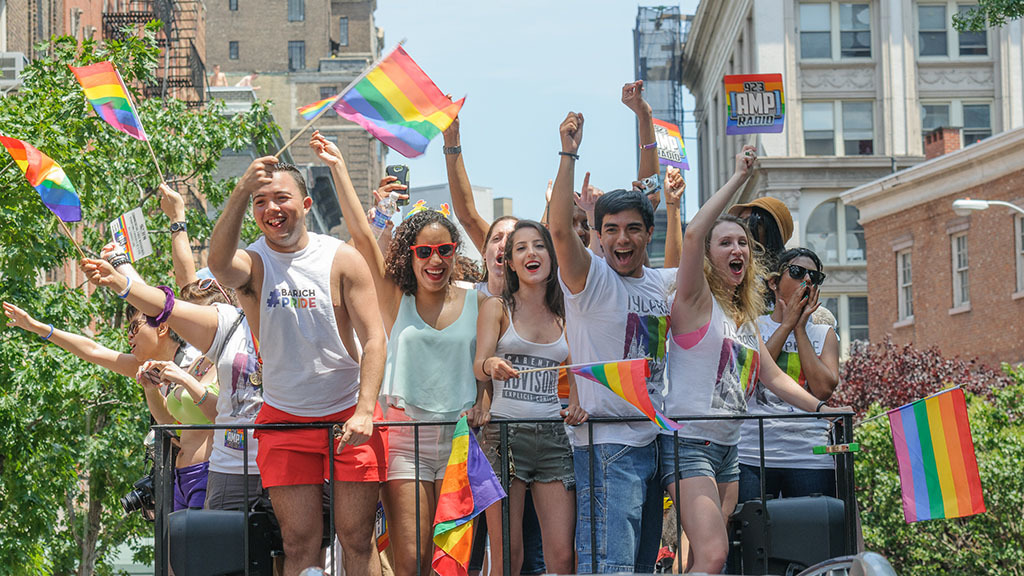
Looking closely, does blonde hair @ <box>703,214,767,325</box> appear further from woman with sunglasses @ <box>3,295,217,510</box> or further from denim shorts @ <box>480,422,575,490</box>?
woman with sunglasses @ <box>3,295,217,510</box>

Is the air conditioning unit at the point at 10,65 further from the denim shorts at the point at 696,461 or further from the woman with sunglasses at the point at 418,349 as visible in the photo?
the denim shorts at the point at 696,461

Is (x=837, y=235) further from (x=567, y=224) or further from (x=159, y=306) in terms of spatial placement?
(x=159, y=306)

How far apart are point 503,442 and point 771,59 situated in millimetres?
41472

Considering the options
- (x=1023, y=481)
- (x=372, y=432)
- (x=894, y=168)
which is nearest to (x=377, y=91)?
(x=372, y=432)

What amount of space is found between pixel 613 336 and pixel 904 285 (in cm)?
3367

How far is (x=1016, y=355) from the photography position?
3173 centimetres

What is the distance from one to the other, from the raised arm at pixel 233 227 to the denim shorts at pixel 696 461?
2.07m

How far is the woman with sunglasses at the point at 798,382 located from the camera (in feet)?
21.4

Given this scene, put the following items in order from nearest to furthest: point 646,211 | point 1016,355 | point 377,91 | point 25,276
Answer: point 646,211
point 377,91
point 25,276
point 1016,355

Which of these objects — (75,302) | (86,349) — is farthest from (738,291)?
(75,302)

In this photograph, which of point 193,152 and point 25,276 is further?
point 193,152

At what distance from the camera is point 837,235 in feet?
147

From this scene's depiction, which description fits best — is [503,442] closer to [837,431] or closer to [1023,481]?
[837,431]

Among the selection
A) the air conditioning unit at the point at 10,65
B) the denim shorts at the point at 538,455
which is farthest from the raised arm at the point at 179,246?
the air conditioning unit at the point at 10,65
